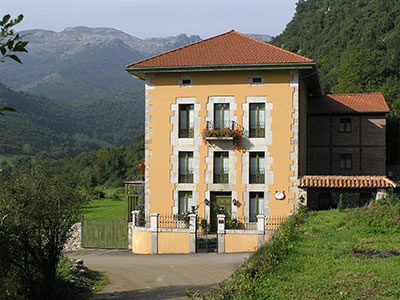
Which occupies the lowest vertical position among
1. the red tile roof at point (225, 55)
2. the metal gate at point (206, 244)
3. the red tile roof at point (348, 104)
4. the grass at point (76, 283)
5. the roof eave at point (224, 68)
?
the grass at point (76, 283)

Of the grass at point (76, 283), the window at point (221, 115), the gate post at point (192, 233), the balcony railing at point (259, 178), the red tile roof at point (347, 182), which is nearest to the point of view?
the grass at point (76, 283)

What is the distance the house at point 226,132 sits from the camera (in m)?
22.4

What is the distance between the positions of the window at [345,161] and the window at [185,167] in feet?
32.4

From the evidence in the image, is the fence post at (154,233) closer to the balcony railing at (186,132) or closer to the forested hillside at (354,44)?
the balcony railing at (186,132)

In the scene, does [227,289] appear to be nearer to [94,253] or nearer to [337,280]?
[337,280]

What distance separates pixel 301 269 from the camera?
10891mm

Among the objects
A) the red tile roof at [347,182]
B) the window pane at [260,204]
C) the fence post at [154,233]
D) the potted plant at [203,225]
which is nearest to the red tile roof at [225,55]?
the red tile roof at [347,182]

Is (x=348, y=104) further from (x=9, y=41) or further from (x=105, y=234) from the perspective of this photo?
(x=9, y=41)

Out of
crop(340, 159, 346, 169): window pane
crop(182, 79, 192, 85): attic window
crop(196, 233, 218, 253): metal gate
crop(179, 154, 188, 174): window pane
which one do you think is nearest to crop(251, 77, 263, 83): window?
crop(182, 79, 192, 85): attic window

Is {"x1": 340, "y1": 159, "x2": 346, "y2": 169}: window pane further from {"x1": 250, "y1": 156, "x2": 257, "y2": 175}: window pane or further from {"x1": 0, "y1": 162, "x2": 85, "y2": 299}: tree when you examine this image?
{"x1": 0, "y1": 162, "x2": 85, "y2": 299}: tree

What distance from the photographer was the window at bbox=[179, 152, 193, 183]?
23.3 metres

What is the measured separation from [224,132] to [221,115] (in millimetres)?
1096

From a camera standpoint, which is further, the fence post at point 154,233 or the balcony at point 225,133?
the balcony at point 225,133

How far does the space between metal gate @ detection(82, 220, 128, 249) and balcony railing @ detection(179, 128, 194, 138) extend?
185 inches
